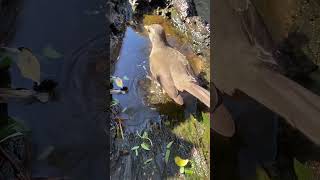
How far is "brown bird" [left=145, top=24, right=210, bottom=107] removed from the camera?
58.6 inches

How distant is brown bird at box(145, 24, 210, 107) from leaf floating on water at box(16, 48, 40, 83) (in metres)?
0.31

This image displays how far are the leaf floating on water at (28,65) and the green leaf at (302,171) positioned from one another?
704 mm

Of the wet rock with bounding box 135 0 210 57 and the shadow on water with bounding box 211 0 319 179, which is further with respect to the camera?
the wet rock with bounding box 135 0 210 57

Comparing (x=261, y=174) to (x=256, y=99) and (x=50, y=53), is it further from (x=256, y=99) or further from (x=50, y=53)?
(x=50, y=53)

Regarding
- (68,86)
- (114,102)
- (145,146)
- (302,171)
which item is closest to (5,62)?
(68,86)

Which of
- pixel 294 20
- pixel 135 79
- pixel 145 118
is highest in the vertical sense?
pixel 294 20

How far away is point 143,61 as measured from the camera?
1.52 m

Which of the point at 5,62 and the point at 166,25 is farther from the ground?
the point at 166,25

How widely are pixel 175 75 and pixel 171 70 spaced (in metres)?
0.02

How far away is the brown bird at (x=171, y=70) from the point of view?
4.89ft

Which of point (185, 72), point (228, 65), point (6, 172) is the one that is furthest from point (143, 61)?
point (6, 172)

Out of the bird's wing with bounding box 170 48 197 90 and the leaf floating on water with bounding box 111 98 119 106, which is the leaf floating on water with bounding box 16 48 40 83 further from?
the bird's wing with bounding box 170 48 197 90

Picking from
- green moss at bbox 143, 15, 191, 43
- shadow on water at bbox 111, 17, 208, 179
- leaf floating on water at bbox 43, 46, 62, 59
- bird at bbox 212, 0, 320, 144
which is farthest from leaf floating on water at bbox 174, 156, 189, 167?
leaf floating on water at bbox 43, 46, 62, 59

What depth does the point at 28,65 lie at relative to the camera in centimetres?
147
